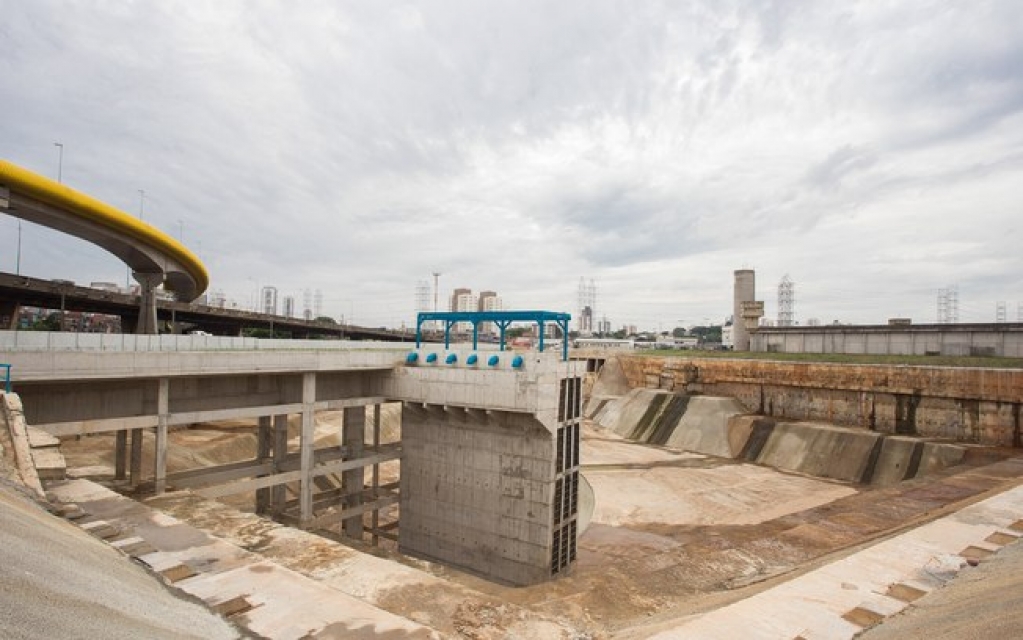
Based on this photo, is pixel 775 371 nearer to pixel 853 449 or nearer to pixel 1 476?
pixel 853 449

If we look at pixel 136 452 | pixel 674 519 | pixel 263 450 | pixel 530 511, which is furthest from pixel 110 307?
pixel 674 519

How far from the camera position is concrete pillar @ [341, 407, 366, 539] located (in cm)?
3306

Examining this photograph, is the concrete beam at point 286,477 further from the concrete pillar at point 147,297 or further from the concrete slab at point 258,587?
the concrete pillar at point 147,297

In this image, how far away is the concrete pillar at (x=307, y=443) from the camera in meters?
28.2

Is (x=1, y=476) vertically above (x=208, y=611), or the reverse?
(x=1, y=476)

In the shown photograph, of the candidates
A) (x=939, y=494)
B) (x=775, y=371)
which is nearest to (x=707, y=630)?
(x=939, y=494)

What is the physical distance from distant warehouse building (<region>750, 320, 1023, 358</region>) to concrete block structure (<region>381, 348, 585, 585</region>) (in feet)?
223

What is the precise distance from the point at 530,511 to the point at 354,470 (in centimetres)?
1255

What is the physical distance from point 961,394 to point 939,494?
2571 cm

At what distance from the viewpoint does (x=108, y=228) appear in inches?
1245

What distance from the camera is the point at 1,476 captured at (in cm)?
1166

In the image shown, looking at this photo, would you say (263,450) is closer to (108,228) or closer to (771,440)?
(108,228)

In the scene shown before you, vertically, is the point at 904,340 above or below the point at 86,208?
below

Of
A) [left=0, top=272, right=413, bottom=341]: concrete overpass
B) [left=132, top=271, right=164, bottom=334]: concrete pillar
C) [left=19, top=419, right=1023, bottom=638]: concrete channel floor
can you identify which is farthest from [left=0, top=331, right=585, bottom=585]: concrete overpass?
[left=0, top=272, right=413, bottom=341]: concrete overpass
